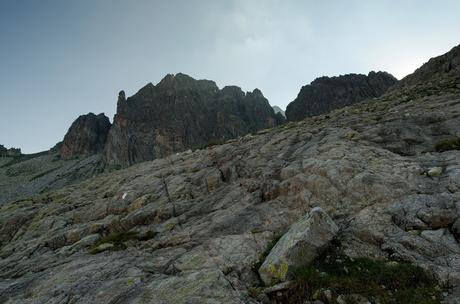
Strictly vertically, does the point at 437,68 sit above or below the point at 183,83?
below

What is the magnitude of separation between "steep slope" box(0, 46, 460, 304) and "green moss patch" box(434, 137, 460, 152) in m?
0.83

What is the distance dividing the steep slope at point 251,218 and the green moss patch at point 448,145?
830mm

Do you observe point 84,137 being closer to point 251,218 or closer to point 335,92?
point 335,92

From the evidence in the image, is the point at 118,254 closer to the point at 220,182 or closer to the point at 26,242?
the point at 220,182

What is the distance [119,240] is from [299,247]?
1443 centimetres

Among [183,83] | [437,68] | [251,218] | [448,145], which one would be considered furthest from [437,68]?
[183,83]

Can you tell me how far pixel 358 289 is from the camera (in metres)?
11.0

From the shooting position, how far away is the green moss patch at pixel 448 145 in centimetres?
2048

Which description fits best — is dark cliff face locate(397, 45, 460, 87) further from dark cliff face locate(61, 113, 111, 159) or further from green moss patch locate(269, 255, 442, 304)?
dark cliff face locate(61, 113, 111, 159)

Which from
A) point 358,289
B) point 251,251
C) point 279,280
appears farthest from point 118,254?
point 358,289

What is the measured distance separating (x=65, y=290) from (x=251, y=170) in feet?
55.8

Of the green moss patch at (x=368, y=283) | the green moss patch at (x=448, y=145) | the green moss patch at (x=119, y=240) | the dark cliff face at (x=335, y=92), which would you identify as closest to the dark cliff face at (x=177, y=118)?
the dark cliff face at (x=335, y=92)

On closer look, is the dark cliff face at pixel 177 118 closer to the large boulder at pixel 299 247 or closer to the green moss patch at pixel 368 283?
the large boulder at pixel 299 247

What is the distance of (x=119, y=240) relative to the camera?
22.4 metres
